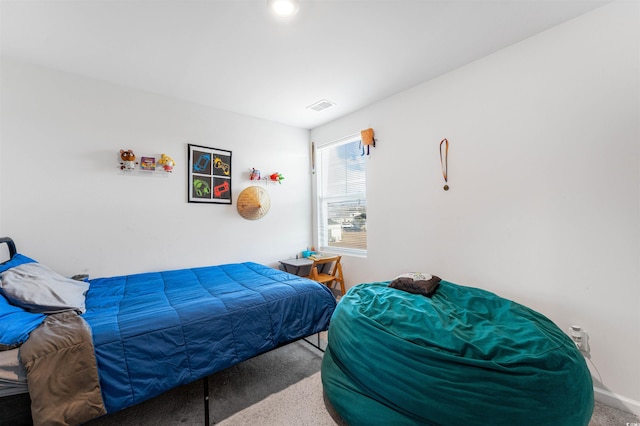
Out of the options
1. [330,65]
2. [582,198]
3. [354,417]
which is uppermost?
[330,65]

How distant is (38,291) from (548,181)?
3313mm

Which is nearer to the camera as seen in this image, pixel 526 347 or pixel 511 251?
Result: pixel 526 347

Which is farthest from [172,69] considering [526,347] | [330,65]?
[526,347]

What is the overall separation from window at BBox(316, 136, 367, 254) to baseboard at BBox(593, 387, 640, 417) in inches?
84.8

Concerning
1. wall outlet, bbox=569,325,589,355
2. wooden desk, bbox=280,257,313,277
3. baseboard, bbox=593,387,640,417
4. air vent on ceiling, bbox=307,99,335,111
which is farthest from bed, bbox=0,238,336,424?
air vent on ceiling, bbox=307,99,335,111

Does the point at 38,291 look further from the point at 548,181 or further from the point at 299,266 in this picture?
the point at 548,181

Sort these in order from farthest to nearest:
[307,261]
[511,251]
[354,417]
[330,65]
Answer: [307,261] < [330,65] < [511,251] < [354,417]

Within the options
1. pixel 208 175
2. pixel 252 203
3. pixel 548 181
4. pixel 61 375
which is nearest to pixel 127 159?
pixel 208 175

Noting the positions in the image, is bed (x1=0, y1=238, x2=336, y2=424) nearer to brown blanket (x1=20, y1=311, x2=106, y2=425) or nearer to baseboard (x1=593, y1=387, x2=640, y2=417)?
brown blanket (x1=20, y1=311, x2=106, y2=425)

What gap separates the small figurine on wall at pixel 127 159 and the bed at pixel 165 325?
978 millimetres

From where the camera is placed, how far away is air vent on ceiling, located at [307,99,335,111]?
118 inches

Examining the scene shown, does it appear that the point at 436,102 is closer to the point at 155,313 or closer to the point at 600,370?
the point at 600,370

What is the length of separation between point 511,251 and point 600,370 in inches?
33.5

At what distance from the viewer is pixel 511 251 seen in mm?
2055
